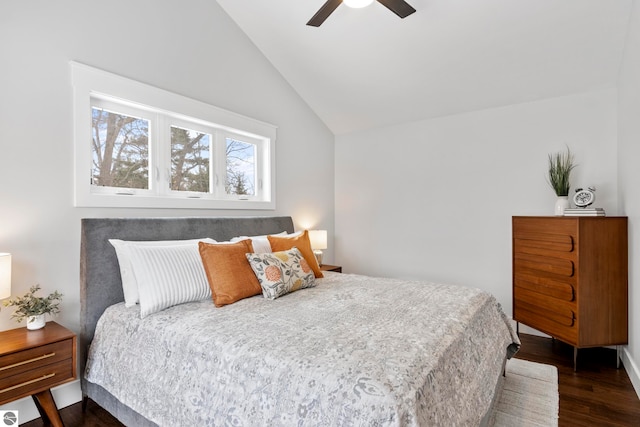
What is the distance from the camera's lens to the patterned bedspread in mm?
1141

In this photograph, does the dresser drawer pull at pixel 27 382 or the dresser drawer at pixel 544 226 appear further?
the dresser drawer at pixel 544 226

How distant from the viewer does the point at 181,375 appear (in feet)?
5.09

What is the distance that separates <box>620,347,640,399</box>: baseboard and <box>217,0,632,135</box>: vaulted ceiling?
7.55ft

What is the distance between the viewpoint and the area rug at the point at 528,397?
2.03 m

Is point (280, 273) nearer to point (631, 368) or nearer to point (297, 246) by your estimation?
point (297, 246)

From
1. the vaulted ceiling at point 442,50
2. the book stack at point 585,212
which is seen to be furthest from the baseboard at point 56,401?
the book stack at point 585,212

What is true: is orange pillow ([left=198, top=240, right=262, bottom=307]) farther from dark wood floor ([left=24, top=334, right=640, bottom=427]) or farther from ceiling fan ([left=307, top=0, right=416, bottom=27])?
ceiling fan ([left=307, top=0, right=416, bottom=27])

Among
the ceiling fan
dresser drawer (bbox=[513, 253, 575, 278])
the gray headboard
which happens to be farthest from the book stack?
the gray headboard

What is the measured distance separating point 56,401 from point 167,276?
1.09 metres

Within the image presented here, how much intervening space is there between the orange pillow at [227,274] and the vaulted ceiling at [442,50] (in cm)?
223

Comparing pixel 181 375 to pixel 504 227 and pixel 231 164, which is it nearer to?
pixel 231 164

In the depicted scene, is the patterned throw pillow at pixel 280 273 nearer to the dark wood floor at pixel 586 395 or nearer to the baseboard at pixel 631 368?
the dark wood floor at pixel 586 395

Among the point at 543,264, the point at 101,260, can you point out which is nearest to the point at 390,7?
the point at 543,264

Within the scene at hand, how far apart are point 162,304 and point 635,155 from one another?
328 cm
